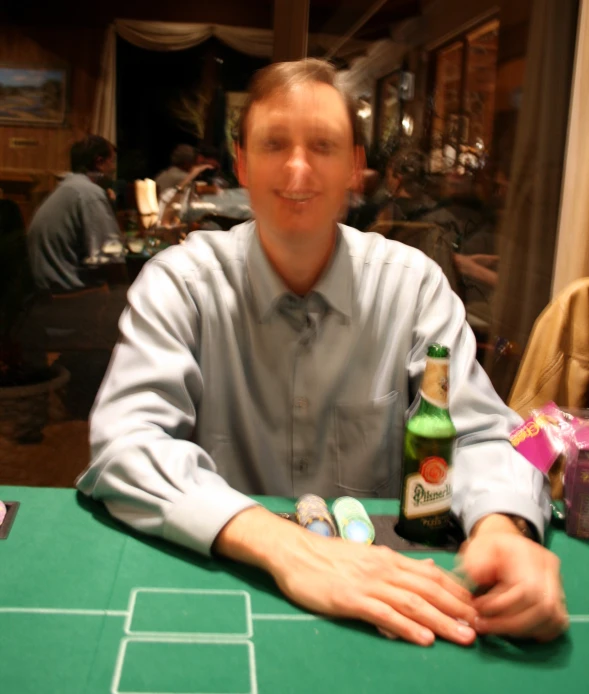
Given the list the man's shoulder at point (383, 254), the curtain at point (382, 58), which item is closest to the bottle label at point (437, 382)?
the man's shoulder at point (383, 254)

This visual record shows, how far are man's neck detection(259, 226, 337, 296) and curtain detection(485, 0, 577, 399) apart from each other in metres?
1.67

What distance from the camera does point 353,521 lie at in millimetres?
1043

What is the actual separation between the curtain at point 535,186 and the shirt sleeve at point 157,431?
1.92 m

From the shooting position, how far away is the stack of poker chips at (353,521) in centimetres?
102

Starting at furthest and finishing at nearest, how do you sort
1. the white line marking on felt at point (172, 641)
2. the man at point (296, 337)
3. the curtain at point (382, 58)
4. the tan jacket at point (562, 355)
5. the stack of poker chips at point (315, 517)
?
the curtain at point (382, 58) → the tan jacket at point (562, 355) → the man at point (296, 337) → the stack of poker chips at point (315, 517) → the white line marking on felt at point (172, 641)

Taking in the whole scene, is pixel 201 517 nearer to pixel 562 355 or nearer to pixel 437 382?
pixel 437 382

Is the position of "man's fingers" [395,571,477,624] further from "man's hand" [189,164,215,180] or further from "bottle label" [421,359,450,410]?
"man's hand" [189,164,215,180]

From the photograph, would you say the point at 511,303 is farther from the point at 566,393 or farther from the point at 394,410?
the point at 394,410

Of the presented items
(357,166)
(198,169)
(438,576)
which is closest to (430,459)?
(438,576)

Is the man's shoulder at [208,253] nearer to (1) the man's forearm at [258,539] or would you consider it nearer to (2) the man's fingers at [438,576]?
(1) the man's forearm at [258,539]

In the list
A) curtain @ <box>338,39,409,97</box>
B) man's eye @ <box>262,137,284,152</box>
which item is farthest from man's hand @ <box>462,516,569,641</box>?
curtain @ <box>338,39,409,97</box>

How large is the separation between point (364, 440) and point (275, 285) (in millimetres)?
353

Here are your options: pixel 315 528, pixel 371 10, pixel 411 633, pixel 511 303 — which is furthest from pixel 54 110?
pixel 411 633

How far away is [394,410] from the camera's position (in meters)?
1.44
